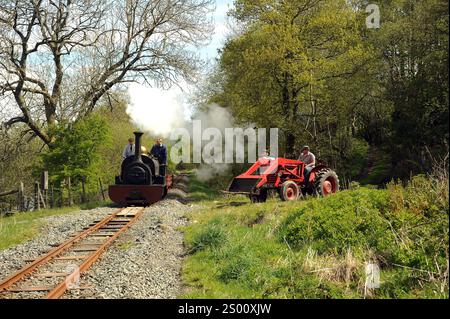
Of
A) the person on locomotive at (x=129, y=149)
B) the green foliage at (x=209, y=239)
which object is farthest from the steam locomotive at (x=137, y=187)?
the green foliage at (x=209, y=239)

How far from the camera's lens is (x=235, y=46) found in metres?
26.3

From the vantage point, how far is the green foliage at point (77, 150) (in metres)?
24.0

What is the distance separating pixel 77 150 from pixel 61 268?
15.9 metres

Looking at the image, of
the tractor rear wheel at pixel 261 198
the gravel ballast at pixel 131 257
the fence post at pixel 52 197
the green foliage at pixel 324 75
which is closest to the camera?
the gravel ballast at pixel 131 257

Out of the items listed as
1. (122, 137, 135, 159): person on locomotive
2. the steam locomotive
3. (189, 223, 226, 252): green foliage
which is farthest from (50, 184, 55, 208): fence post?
(189, 223, 226, 252): green foliage

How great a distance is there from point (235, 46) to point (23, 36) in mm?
11381

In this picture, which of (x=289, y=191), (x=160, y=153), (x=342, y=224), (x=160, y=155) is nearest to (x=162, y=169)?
(x=160, y=155)

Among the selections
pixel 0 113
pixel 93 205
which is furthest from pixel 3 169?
pixel 93 205

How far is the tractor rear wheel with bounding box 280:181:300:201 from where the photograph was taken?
16219 mm

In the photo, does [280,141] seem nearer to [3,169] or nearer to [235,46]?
[235,46]

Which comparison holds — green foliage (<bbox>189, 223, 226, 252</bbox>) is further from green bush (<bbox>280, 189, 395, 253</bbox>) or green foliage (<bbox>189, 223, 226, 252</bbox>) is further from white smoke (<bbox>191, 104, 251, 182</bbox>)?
white smoke (<bbox>191, 104, 251, 182</bbox>)

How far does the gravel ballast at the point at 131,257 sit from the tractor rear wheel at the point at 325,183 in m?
4.69

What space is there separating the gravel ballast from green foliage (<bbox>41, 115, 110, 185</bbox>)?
327 inches

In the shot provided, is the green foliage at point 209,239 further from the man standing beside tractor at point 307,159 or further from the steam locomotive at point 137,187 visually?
the steam locomotive at point 137,187
